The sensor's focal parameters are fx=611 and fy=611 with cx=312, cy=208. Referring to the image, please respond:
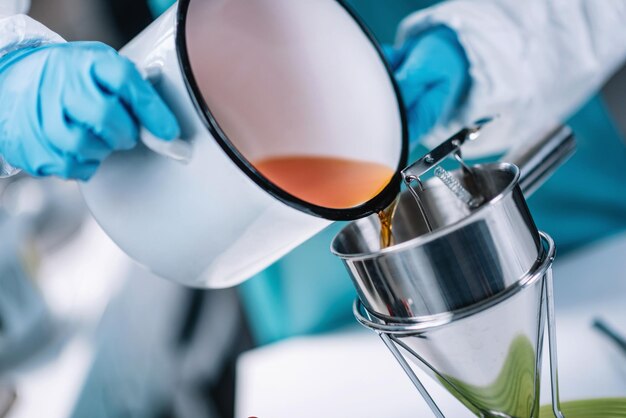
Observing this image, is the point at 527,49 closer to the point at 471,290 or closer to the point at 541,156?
the point at 541,156

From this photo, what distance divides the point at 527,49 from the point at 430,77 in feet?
0.54

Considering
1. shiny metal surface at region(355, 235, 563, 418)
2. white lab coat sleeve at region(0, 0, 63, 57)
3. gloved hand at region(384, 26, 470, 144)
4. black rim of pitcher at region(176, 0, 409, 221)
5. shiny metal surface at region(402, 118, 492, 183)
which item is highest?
white lab coat sleeve at region(0, 0, 63, 57)

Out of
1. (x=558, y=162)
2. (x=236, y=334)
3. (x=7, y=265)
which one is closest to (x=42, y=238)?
(x=7, y=265)

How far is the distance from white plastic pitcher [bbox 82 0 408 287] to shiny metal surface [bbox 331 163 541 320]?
63 millimetres

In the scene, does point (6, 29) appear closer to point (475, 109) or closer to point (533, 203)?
point (475, 109)

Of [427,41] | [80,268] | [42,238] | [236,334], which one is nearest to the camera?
[427,41]

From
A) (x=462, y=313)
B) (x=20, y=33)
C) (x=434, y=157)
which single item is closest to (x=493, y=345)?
(x=462, y=313)

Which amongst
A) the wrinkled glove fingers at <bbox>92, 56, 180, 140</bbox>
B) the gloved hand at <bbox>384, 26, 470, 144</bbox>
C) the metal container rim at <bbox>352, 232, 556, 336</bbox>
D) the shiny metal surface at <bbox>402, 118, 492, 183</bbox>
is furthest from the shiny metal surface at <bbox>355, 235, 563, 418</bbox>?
the gloved hand at <bbox>384, 26, 470, 144</bbox>

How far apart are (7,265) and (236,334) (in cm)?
82

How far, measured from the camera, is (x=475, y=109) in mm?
868

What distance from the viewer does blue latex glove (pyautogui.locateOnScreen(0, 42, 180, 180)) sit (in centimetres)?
46

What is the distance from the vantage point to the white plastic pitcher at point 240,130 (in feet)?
1.53

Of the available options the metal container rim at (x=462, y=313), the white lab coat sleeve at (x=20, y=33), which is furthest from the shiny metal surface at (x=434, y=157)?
the white lab coat sleeve at (x=20, y=33)

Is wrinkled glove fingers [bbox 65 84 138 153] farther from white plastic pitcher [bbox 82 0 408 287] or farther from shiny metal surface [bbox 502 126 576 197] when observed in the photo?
shiny metal surface [bbox 502 126 576 197]
